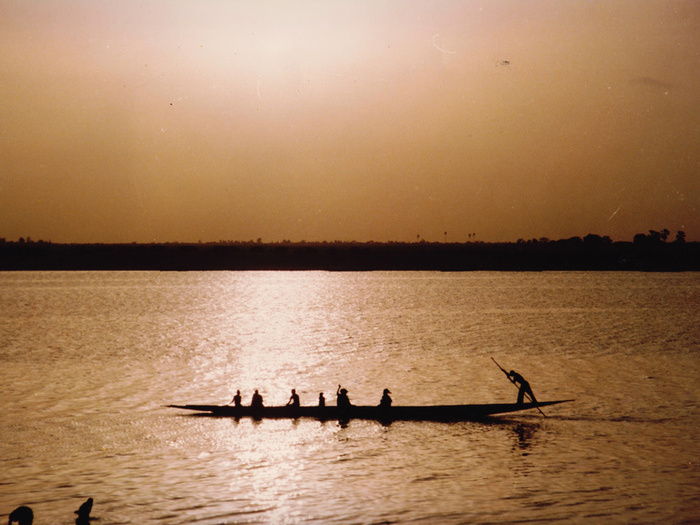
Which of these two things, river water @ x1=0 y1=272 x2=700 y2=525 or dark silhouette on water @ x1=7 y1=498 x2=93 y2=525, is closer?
dark silhouette on water @ x1=7 y1=498 x2=93 y2=525

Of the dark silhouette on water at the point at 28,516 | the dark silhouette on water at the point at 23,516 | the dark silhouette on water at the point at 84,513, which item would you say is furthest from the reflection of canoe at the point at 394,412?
the dark silhouette on water at the point at 23,516

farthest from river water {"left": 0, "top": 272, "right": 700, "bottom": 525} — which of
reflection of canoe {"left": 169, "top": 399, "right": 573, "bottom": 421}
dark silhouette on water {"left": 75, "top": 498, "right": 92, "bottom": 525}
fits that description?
dark silhouette on water {"left": 75, "top": 498, "right": 92, "bottom": 525}

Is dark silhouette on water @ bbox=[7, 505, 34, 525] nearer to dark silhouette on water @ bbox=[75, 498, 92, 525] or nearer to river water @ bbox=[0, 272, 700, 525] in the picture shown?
dark silhouette on water @ bbox=[75, 498, 92, 525]

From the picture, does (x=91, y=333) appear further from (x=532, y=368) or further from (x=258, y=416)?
(x=258, y=416)

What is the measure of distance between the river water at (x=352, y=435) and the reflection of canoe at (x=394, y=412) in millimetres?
447

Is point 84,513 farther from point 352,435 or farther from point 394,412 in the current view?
point 394,412

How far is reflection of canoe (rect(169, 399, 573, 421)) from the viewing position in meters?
33.7

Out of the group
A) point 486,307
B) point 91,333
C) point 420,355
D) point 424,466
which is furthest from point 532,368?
point 486,307

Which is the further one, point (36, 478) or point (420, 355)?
point (420, 355)

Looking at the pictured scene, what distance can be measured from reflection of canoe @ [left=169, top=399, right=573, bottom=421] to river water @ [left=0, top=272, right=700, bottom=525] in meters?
0.45

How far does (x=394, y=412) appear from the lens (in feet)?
111

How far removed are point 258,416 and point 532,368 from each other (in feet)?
91.2

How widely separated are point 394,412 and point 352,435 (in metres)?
2.75

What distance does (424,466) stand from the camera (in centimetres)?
2705
